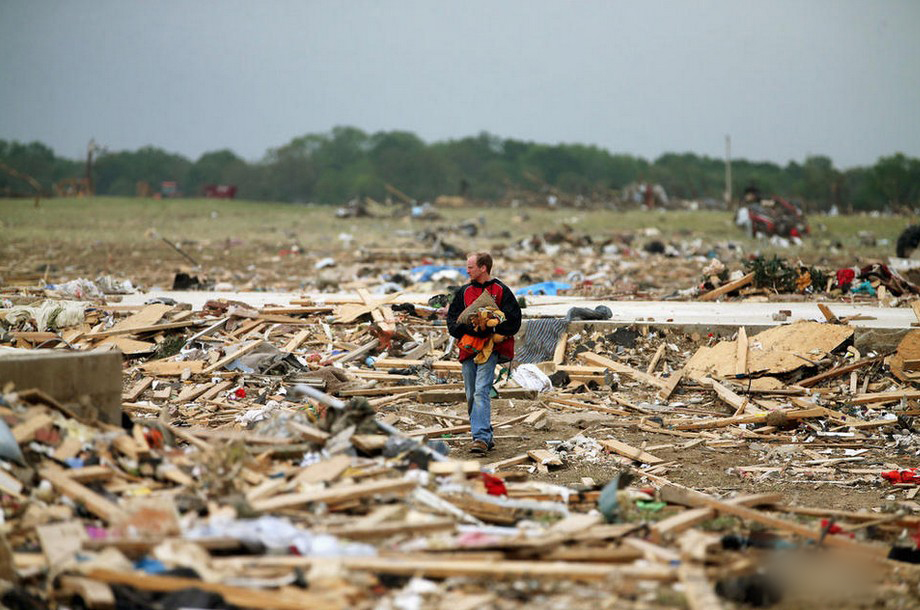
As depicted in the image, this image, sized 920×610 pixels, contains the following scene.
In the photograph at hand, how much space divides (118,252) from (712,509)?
26420 mm

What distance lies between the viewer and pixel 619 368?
12.5m

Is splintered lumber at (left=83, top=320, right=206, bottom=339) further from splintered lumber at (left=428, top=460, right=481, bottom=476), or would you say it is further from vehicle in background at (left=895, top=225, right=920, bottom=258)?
vehicle in background at (left=895, top=225, right=920, bottom=258)

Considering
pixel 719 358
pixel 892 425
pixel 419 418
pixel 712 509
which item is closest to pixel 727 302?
pixel 719 358

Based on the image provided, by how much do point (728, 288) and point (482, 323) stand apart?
8.97 meters

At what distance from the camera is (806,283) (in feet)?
55.0

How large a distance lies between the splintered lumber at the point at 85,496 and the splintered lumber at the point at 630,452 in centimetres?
543

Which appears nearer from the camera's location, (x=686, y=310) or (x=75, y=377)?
(x=75, y=377)

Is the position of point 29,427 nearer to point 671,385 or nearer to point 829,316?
point 671,385

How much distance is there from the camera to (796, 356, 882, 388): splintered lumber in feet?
38.5

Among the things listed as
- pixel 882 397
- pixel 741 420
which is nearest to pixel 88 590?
pixel 741 420

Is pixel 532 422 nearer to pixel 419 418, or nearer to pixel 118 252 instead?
pixel 419 418

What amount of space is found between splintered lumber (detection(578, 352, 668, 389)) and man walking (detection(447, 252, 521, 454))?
3539 millimetres

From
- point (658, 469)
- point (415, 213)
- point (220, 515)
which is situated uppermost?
point (415, 213)

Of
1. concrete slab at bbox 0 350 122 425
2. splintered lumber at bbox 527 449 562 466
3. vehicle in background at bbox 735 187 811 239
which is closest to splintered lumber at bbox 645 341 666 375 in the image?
splintered lumber at bbox 527 449 562 466
